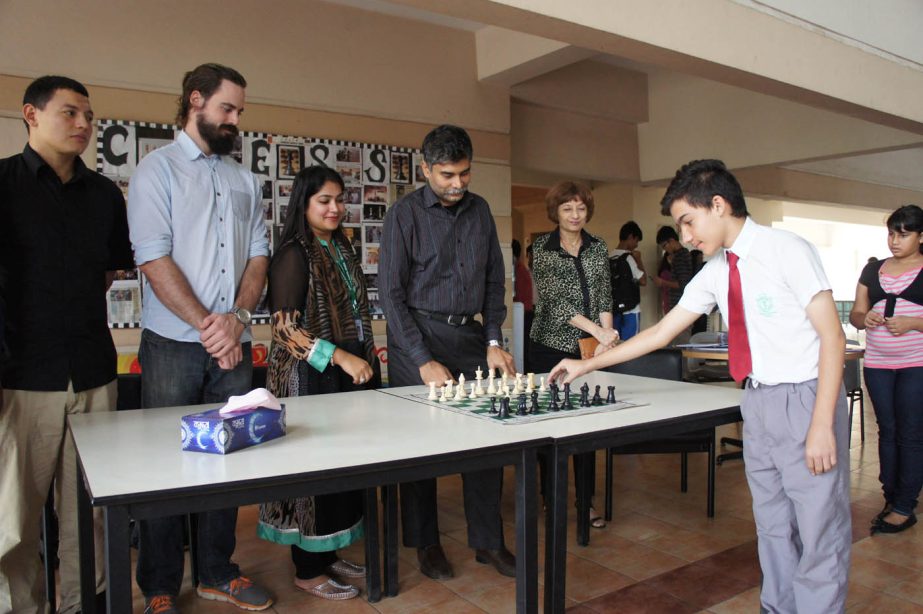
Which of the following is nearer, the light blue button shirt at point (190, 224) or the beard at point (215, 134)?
the light blue button shirt at point (190, 224)

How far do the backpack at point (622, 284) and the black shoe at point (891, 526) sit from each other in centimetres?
379

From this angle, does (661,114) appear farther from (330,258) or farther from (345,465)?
(345,465)

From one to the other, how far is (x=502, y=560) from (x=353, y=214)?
313cm

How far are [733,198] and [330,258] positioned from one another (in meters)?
1.42

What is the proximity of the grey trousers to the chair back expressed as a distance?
58.1 inches

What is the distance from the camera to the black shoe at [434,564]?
273 centimetres

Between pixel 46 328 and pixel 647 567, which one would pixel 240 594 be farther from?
pixel 647 567

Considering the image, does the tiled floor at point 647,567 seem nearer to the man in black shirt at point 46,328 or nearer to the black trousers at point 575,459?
the black trousers at point 575,459

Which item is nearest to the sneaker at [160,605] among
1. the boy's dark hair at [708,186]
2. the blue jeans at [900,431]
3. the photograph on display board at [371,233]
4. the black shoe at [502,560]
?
the black shoe at [502,560]

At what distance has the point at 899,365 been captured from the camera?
3.27 meters

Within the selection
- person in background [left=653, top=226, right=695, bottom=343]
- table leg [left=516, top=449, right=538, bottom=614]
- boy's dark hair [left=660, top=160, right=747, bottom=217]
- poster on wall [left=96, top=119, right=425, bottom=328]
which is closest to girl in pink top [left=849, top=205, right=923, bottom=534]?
boy's dark hair [left=660, top=160, right=747, bottom=217]

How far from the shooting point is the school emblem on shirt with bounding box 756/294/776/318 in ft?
6.44

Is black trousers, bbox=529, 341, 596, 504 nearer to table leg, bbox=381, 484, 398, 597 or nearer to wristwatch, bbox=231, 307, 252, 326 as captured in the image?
table leg, bbox=381, 484, 398, 597

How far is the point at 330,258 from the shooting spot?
8.71ft
